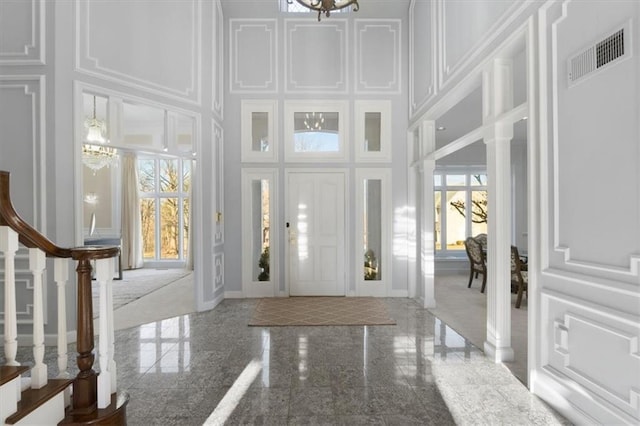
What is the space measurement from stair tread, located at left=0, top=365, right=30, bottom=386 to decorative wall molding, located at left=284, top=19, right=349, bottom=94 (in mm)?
4964

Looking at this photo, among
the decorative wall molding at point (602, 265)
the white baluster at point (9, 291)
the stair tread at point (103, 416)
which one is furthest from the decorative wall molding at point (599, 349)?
the white baluster at point (9, 291)

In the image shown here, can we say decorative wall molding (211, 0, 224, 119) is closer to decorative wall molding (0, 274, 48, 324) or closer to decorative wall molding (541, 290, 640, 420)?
decorative wall molding (0, 274, 48, 324)

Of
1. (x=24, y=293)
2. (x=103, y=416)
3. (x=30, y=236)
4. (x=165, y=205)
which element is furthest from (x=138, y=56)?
(x=165, y=205)

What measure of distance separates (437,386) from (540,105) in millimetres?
2205

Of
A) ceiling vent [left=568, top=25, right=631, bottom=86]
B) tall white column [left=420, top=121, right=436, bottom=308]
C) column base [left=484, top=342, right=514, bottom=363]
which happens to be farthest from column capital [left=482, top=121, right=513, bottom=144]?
column base [left=484, top=342, right=514, bottom=363]

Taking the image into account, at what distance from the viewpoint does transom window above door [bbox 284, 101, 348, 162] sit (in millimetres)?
5730

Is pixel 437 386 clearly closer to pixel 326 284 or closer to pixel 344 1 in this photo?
pixel 326 284

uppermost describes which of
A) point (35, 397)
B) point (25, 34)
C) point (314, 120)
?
point (25, 34)

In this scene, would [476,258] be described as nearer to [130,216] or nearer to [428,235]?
[428,235]

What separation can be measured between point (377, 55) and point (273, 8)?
184 centimetres

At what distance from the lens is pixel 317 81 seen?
571cm

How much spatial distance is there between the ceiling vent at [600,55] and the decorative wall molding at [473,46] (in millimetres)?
744

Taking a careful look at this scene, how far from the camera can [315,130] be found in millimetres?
5805

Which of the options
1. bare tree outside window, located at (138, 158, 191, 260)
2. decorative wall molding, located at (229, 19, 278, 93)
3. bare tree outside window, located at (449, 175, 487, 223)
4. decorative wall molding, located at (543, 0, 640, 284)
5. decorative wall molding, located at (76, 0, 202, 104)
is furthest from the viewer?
bare tree outside window, located at (138, 158, 191, 260)
